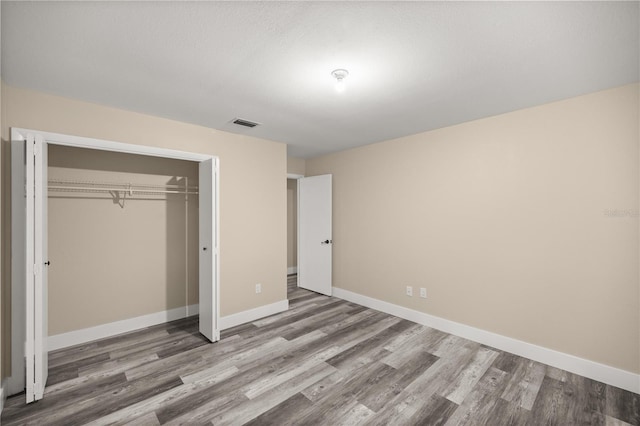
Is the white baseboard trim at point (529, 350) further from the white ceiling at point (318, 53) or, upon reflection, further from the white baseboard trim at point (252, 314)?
the white ceiling at point (318, 53)

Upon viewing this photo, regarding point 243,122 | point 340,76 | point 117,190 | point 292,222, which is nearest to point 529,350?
point 340,76

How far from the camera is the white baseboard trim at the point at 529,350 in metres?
2.30

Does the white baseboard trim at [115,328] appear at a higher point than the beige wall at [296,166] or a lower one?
lower

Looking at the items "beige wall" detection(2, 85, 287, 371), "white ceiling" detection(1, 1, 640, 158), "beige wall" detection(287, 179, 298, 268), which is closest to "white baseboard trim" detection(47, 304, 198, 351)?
"beige wall" detection(2, 85, 287, 371)

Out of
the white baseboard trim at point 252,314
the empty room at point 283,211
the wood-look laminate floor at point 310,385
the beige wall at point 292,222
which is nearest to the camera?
the empty room at point 283,211

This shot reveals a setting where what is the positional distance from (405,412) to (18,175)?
349 cm

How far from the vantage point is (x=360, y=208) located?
443cm

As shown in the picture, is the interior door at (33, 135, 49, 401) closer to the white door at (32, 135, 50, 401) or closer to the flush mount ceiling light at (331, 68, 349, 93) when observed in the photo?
the white door at (32, 135, 50, 401)

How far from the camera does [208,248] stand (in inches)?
125

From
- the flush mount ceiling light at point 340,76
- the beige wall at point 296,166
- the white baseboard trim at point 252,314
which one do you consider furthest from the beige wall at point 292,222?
the flush mount ceiling light at point 340,76

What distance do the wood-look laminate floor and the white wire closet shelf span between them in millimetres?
1672

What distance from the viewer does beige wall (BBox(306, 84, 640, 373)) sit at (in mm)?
2322

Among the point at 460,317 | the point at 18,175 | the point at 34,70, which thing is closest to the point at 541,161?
the point at 460,317

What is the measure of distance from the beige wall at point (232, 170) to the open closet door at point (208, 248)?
25cm
